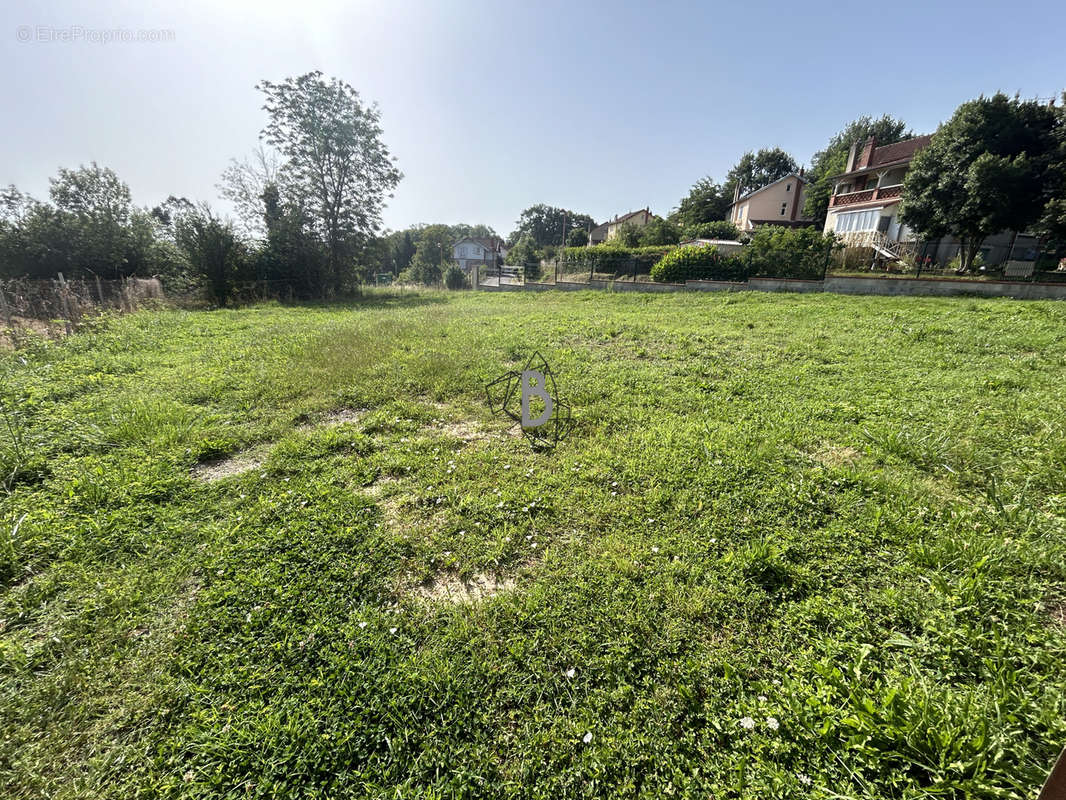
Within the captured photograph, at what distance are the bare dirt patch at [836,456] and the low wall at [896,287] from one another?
1203cm

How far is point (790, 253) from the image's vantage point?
13.9 m

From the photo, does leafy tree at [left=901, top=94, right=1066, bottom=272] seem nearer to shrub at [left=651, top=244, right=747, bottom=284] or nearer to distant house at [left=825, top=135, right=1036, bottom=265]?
distant house at [left=825, top=135, right=1036, bottom=265]

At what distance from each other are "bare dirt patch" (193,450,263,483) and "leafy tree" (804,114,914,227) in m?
39.9

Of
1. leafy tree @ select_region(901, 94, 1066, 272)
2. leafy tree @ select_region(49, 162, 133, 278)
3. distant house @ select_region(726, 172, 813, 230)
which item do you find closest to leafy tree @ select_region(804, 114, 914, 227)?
distant house @ select_region(726, 172, 813, 230)

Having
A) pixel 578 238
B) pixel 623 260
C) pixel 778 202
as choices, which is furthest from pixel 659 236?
pixel 578 238

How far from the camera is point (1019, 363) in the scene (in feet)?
17.6

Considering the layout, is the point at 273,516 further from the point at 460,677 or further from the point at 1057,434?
the point at 1057,434

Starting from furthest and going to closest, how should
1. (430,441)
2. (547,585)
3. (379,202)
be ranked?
(379,202) < (430,441) < (547,585)

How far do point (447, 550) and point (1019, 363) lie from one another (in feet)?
26.1

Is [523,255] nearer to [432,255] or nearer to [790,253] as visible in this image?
[432,255]

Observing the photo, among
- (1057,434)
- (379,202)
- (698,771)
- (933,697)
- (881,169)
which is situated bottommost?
(698,771)

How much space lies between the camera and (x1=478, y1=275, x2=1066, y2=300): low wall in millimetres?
10609

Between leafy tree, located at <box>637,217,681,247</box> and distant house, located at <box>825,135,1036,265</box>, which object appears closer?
distant house, located at <box>825,135,1036,265</box>

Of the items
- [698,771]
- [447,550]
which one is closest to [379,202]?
[447,550]
